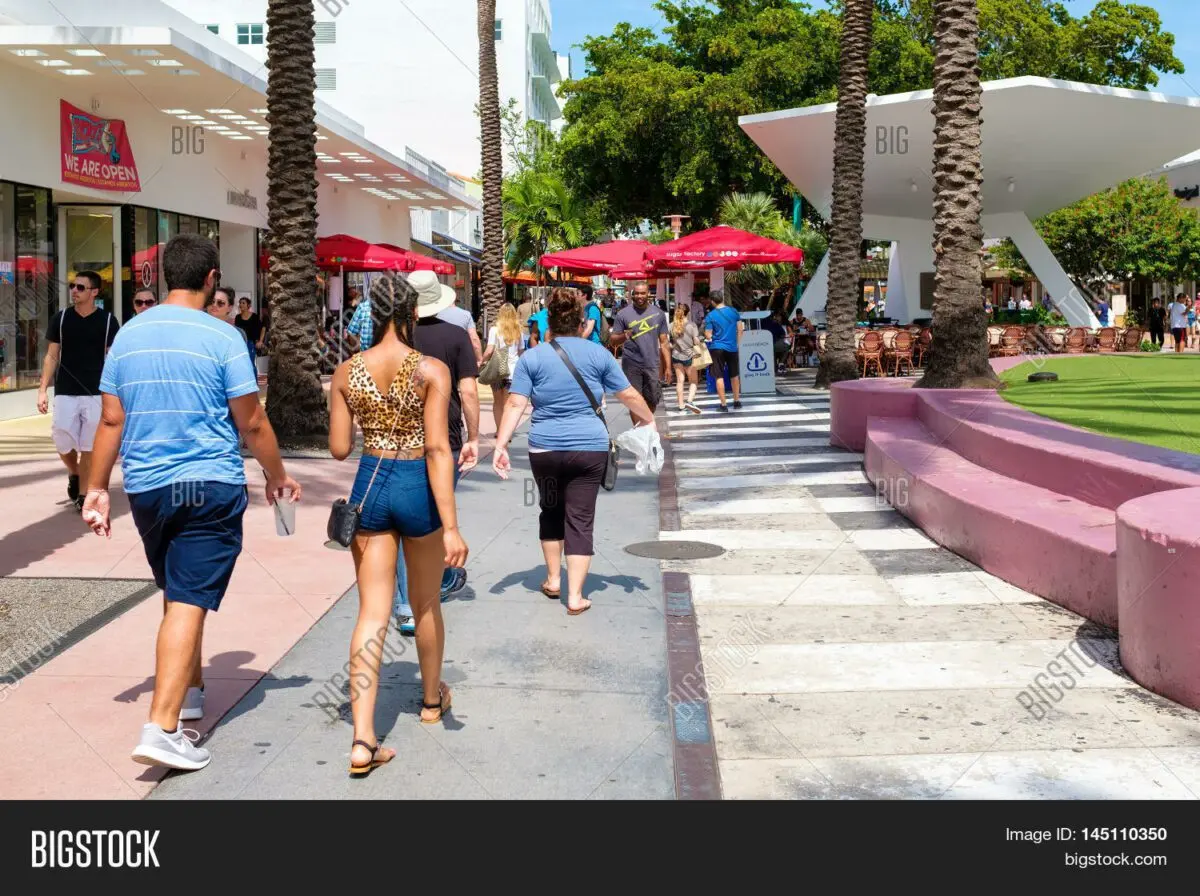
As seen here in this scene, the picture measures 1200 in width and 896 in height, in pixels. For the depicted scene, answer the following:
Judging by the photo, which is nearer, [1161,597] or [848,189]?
[1161,597]

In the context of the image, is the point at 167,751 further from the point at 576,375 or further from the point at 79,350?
the point at 79,350

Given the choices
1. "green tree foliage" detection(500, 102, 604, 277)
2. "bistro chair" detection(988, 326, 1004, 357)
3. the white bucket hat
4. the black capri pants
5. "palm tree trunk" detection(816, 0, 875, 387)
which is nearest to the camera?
the white bucket hat

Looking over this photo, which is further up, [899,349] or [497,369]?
[899,349]

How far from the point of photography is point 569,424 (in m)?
7.05

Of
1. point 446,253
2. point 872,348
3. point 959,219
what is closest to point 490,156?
point 872,348

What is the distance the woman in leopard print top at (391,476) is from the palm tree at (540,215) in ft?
130

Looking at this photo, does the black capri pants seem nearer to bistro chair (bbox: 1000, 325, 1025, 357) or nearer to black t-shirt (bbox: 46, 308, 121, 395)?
black t-shirt (bbox: 46, 308, 121, 395)

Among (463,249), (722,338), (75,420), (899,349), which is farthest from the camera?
(463,249)

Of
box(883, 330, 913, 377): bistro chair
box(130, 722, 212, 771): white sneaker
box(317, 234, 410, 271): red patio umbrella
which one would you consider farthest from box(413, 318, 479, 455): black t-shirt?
box(883, 330, 913, 377): bistro chair

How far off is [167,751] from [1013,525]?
5170mm

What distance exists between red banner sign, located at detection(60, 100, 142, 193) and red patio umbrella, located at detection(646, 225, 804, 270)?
9125 millimetres

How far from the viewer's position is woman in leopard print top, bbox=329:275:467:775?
4.67 m

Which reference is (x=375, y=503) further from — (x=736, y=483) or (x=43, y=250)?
(x=43, y=250)
